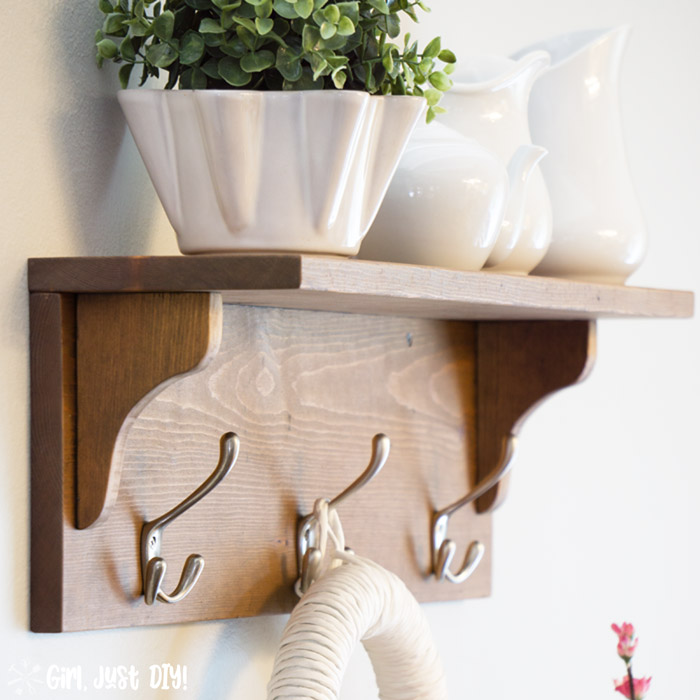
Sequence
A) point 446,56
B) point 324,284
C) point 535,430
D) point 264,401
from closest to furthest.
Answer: point 324,284 → point 446,56 → point 264,401 → point 535,430

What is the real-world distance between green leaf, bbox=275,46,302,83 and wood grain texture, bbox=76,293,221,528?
0.13 meters

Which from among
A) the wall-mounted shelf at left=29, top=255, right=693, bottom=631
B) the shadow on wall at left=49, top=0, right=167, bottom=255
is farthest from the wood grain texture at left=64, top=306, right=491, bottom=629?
the shadow on wall at left=49, top=0, right=167, bottom=255

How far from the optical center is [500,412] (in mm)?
995

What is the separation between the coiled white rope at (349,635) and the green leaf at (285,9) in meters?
0.37

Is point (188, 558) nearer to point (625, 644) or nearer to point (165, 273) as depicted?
point (165, 273)

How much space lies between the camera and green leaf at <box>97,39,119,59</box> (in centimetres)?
67

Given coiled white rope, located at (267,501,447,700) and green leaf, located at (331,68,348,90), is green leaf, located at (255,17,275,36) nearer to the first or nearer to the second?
green leaf, located at (331,68,348,90)

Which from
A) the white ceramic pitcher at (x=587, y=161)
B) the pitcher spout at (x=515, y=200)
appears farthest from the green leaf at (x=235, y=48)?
the white ceramic pitcher at (x=587, y=161)

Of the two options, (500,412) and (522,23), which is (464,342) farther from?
(522,23)

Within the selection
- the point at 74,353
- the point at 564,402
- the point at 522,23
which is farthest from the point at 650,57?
the point at 74,353

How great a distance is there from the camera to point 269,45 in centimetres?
62

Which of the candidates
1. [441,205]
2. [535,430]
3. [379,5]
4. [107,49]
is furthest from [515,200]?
[535,430]

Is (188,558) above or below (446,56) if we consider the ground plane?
below

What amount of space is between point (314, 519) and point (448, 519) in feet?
0.59
